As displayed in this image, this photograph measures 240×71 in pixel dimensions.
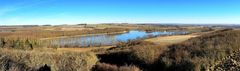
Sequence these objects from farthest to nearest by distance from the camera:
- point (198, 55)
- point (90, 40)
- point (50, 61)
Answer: point (90, 40) → point (198, 55) → point (50, 61)

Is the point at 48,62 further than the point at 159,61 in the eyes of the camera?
No

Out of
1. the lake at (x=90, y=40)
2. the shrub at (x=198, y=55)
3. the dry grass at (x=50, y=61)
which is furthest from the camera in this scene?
the lake at (x=90, y=40)

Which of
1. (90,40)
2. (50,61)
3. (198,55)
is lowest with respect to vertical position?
(90,40)

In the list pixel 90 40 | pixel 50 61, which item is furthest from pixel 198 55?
pixel 90 40

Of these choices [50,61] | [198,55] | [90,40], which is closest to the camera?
[50,61]

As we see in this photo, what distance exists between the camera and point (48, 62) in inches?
1110

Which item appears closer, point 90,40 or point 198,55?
point 198,55

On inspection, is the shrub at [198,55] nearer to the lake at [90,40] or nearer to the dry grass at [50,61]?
the dry grass at [50,61]

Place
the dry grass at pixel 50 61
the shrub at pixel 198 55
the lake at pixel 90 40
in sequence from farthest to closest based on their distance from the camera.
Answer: the lake at pixel 90 40 < the shrub at pixel 198 55 < the dry grass at pixel 50 61

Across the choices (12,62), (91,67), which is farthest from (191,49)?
(12,62)

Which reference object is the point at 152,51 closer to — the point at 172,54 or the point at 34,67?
the point at 172,54

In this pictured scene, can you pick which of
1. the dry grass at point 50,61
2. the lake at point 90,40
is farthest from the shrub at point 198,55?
the lake at point 90,40

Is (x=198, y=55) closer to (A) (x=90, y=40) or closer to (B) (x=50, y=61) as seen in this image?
(B) (x=50, y=61)

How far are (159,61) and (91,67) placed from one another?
653 centimetres
